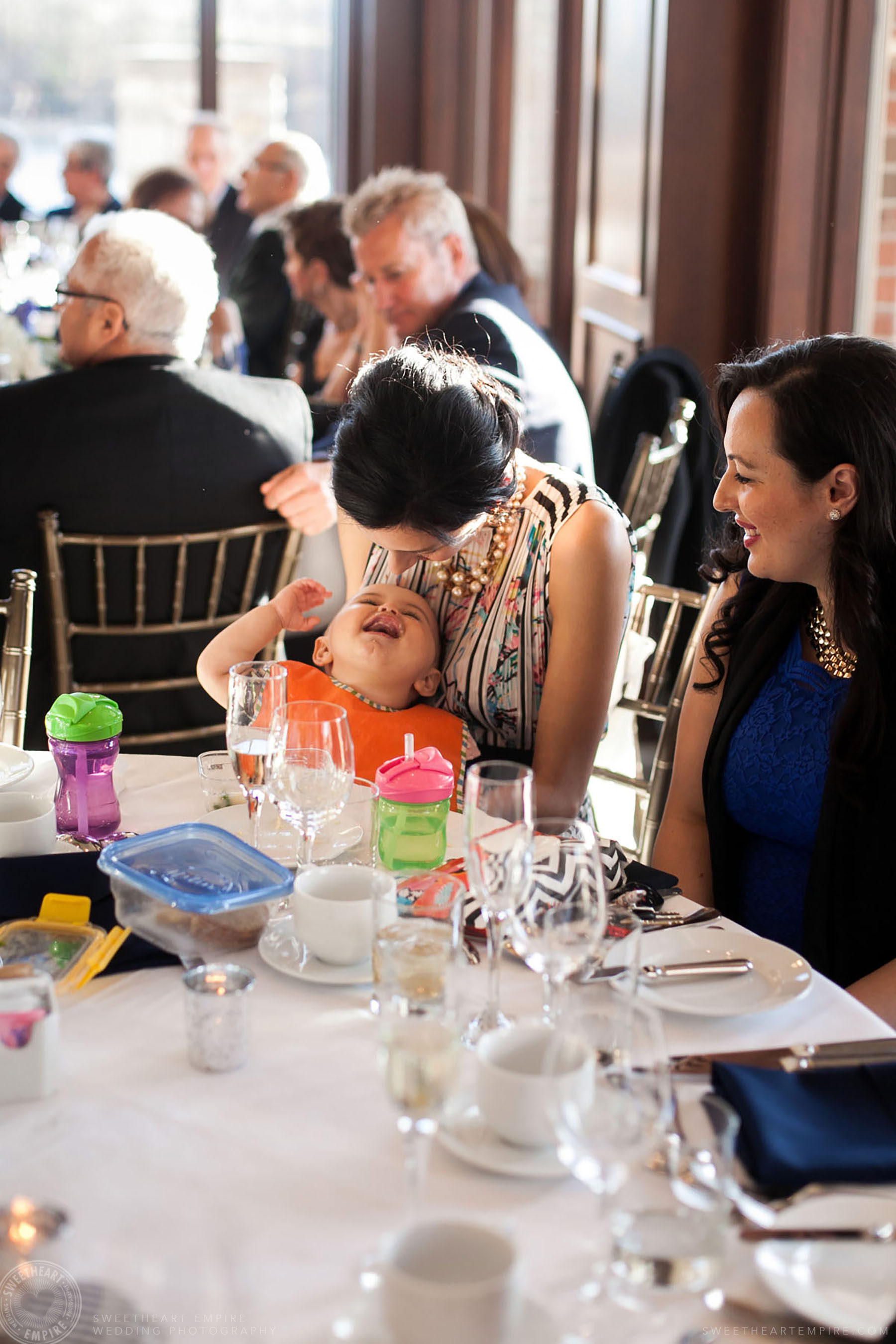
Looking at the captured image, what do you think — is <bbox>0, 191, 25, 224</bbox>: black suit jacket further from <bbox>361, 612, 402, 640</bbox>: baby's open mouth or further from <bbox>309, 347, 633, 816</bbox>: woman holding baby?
<bbox>361, 612, 402, 640</bbox>: baby's open mouth

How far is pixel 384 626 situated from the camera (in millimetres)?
1967

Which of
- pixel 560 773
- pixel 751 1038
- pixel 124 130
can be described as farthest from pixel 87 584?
pixel 124 130

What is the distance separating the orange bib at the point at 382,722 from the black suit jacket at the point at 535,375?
1297 mm

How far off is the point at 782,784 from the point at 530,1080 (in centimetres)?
95

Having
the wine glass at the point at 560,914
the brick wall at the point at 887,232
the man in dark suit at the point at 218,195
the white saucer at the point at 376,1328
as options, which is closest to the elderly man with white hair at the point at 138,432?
the brick wall at the point at 887,232

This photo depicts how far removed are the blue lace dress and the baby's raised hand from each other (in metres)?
0.70

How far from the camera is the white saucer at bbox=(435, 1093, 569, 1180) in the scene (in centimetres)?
93

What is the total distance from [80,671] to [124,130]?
726 cm

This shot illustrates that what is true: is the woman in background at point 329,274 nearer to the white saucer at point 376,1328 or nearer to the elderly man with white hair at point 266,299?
the elderly man with white hair at point 266,299

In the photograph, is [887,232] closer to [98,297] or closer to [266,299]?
[98,297]

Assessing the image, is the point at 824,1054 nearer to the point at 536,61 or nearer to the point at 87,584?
the point at 87,584

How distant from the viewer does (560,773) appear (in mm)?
2006

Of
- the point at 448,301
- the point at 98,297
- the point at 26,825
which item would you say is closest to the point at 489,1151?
the point at 26,825

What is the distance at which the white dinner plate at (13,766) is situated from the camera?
5.30 feet
